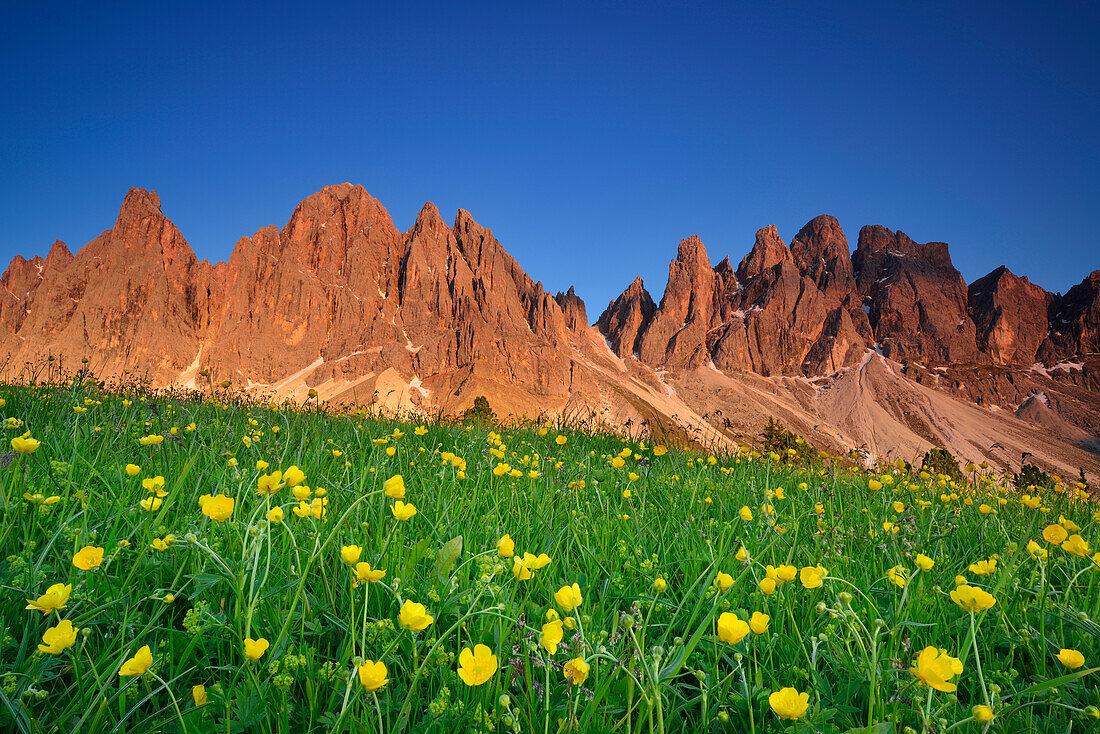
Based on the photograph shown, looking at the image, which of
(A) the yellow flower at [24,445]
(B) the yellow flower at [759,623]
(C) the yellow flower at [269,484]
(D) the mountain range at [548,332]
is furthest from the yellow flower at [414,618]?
(D) the mountain range at [548,332]

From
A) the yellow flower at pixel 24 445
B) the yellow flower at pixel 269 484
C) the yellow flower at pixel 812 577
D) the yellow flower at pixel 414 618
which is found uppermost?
the yellow flower at pixel 269 484

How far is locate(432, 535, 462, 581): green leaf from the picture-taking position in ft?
6.75

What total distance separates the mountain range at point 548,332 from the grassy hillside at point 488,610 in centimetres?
11190

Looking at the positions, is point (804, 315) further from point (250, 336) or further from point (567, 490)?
point (567, 490)

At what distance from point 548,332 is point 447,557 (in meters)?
150

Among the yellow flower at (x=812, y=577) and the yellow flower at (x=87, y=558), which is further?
the yellow flower at (x=812, y=577)

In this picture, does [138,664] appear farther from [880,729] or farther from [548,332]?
[548,332]

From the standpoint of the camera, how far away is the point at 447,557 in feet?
6.80

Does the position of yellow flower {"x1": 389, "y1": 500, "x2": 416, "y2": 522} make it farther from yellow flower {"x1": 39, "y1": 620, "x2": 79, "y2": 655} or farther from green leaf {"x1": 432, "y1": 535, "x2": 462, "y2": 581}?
yellow flower {"x1": 39, "y1": 620, "x2": 79, "y2": 655}

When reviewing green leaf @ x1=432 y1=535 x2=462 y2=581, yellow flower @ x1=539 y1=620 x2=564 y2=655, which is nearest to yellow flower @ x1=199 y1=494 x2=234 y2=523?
green leaf @ x1=432 y1=535 x2=462 y2=581

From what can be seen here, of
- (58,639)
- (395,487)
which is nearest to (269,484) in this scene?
(395,487)

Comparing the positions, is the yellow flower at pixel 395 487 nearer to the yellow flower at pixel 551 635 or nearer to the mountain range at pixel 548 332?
the yellow flower at pixel 551 635

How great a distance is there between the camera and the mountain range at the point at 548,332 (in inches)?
5162

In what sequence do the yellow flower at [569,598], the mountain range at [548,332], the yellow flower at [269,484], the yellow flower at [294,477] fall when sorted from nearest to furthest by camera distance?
the yellow flower at [569,598], the yellow flower at [269,484], the yellow flower at [294,477], the mountain range at [548,332]
